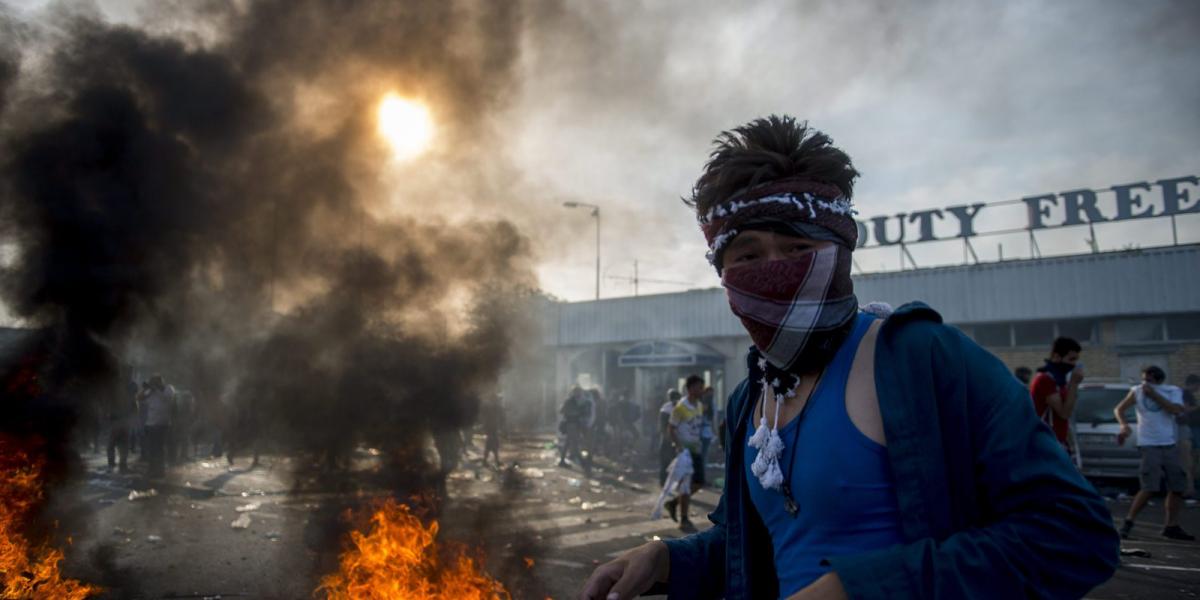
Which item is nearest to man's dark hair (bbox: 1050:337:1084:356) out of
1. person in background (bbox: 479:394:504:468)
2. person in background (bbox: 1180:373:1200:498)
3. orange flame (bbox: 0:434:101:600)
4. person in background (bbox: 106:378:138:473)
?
person in background (bbox: 1180:373:1200:498)

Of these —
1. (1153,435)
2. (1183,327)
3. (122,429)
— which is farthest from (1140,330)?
(122,429)

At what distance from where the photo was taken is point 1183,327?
17969 mm

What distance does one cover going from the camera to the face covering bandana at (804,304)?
4.64 ft

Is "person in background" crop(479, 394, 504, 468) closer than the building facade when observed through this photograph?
Yes

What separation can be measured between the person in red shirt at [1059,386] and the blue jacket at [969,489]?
6387 millimetres

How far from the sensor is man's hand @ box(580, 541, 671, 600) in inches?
Answer: 63.6

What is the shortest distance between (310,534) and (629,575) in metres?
7.66

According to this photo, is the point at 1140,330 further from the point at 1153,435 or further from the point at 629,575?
the point at 629,575

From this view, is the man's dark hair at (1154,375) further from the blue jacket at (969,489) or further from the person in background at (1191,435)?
the blue jacket at (969,489)

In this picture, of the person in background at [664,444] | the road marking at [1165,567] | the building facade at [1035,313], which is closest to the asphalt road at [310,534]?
the road marking at [1165,567]

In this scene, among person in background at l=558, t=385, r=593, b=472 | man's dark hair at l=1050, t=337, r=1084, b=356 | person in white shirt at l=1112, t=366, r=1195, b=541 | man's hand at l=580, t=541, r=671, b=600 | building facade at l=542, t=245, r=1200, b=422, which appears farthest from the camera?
building facade at l=542, t=245, r=1200, b=422

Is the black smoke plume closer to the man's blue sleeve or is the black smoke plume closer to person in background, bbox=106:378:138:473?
person in background, bbox=106:378:138:473

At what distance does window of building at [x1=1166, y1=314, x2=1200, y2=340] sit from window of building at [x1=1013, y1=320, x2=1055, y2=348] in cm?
249

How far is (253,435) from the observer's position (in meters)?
12.2
